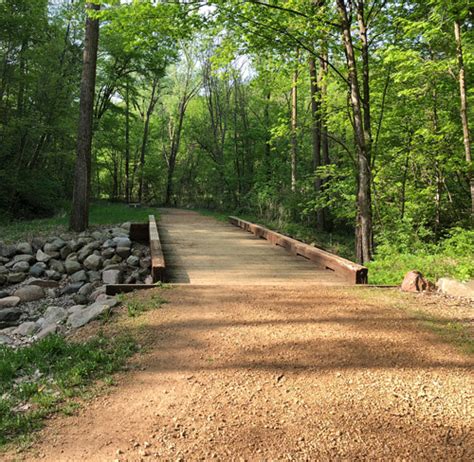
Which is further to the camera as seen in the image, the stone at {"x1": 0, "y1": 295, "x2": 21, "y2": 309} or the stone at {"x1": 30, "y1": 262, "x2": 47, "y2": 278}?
the stone at {"x1": 30, "y1": 262, "x2": 47, "y2": 278}

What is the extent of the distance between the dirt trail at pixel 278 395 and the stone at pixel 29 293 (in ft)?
13.3

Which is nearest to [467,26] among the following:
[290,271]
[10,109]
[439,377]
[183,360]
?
[290,271]

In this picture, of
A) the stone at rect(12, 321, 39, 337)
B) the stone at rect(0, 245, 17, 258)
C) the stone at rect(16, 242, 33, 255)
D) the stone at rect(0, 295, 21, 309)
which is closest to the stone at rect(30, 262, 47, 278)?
the stone at rect(16, 242, 33, 255)

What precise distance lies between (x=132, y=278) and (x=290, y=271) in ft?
10.3

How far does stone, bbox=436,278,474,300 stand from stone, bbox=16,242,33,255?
29.6 feet

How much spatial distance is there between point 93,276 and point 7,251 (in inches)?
120

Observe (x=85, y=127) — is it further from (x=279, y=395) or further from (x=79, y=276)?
(x=279, y=395)

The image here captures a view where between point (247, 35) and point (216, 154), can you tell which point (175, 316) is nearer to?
point (247, 35)

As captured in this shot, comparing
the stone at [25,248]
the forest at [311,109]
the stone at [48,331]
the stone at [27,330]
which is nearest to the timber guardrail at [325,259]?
the forest at [311,109]

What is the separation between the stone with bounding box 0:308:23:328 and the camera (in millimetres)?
6265

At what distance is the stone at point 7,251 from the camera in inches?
381

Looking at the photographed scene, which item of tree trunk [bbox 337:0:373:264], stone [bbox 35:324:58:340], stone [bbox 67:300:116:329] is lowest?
stone [bbox 35:324:58:340]

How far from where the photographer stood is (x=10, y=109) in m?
14.8

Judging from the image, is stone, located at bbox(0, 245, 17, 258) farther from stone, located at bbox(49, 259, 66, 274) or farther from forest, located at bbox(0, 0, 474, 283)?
forest, located at bbox(0, 0, 474, 283)
